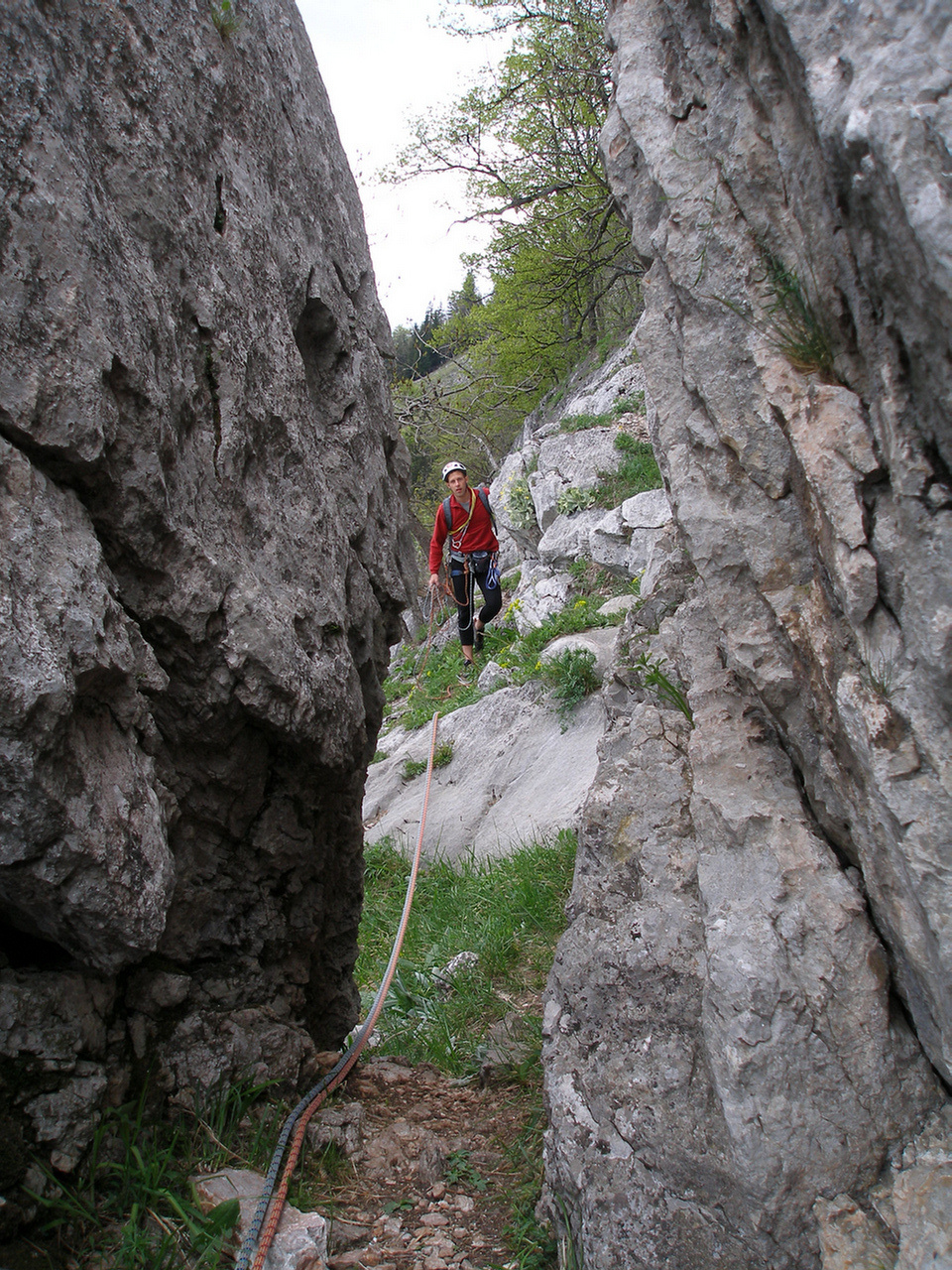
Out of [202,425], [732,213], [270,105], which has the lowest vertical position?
[732,213]

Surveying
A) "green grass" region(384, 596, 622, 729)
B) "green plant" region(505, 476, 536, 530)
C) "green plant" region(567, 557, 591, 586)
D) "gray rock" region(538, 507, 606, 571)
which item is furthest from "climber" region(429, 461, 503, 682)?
"green plant" region(505, 476, 536, 530)

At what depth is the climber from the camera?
8820 millimetres

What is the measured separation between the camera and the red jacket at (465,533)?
348 inches

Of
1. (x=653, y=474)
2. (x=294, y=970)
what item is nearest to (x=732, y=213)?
(x=294, y=970)

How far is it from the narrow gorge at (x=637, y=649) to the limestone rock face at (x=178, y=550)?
1cm

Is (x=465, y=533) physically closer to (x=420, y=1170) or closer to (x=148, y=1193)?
(x=420, y=1170)

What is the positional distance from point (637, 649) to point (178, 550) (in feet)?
6.59

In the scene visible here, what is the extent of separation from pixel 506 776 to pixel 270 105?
543 centimetres

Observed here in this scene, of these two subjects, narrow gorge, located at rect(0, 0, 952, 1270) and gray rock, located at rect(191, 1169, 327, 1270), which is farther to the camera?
gray rock, located at rect(191, 1169, 327, 1270)

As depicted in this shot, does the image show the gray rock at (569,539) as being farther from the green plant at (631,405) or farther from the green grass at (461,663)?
the green plant at (631,405)

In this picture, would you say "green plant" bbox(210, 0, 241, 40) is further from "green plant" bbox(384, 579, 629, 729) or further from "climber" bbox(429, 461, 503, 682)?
"green plant" bbox(384, 579, 629, 729)

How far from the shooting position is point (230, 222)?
3.13m

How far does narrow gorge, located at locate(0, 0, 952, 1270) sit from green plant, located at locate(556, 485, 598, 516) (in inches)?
335

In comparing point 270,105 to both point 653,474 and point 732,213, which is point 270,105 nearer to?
point 732,213
